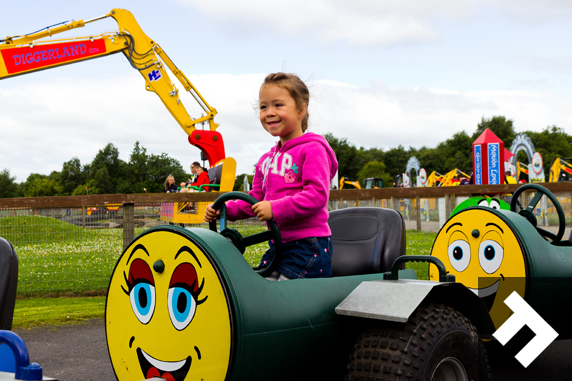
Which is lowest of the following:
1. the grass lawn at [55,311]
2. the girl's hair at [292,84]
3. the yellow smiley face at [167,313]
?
the grass lawn at [55,311]

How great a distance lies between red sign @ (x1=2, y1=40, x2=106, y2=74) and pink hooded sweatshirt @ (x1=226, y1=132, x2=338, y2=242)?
381 inches

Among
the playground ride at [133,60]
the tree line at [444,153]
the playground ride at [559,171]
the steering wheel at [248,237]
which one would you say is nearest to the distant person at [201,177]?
the playground ride at [133,60]

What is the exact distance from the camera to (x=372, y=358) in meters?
1.84

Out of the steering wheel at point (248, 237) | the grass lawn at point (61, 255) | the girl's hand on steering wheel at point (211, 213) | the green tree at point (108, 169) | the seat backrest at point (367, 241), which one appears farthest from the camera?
the green tree at point (108, 169)

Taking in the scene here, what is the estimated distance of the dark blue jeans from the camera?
2145mm

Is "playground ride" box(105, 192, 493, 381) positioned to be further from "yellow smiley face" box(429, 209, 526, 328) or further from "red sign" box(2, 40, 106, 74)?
"red sign" box(2, 40, 106, 74)

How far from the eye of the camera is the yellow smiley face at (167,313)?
1662 millimetres

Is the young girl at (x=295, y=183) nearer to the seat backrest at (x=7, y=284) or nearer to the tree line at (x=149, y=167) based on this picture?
the seat backrest at (x=7, y=284)

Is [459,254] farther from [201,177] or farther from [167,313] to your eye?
[201,177]

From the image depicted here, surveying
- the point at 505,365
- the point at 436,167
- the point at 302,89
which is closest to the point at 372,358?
the point at 302,89

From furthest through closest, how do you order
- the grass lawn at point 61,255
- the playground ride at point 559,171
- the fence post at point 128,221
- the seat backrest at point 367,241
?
the playground ride at point 559,171 → the fence post at point 128,221 → the grass lawn at point 61,255 → the seat backrest at point 367,241

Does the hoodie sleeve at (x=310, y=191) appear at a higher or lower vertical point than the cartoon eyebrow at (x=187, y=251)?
higher

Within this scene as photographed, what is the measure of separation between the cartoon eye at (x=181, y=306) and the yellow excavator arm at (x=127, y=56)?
10.2 metres

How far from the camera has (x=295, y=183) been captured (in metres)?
2.31
